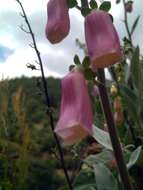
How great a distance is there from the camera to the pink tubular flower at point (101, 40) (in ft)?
2.73

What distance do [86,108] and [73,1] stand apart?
218 millimetres

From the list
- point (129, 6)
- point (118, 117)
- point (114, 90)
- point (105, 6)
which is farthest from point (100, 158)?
point (129, 6)

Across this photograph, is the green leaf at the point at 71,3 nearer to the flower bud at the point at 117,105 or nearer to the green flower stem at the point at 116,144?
the green flower stem at the point at 116,144

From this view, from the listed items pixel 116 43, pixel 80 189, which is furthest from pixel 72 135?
pixel 80 189

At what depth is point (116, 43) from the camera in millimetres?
860

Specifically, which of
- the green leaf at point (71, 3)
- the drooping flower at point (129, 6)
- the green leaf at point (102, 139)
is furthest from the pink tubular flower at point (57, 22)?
the drooping flower at point (129, 6)

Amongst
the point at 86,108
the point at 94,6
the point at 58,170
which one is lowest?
the point at 58,170

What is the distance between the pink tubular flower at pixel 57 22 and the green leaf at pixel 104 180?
330 millimetres

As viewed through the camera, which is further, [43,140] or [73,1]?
[43,140]

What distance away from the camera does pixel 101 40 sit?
877mm

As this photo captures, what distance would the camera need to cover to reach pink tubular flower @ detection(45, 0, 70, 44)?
0.92 metres

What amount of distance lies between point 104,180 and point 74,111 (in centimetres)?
27

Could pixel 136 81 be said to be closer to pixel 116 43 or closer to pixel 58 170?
pixel 116 43

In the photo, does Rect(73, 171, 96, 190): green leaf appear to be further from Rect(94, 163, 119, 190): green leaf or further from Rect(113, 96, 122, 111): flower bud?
Rect(113, 96, 122, 111): flower bud
